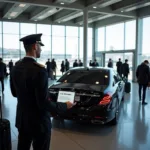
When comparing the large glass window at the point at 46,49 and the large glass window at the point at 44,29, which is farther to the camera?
the large glass window at the point at 46,49

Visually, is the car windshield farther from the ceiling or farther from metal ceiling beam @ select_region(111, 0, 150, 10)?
metal ceiling beam @ select_region(111, 0, 150, 10)

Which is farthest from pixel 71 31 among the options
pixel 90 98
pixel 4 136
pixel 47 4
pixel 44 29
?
pixel 4 136

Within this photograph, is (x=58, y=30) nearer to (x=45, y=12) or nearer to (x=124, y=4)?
(x=45, y=12)

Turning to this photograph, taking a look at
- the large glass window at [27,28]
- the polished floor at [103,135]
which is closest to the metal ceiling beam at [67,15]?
the large glass window at [27,28]

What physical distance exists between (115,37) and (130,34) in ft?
6.86

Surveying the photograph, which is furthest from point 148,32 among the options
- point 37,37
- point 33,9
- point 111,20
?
point 37,37

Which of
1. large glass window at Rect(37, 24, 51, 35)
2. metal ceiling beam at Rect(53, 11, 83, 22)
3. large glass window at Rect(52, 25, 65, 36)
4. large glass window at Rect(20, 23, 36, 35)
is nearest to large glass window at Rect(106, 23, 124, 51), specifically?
metal ceiling beam at Rect(53, 11, 83, 22)

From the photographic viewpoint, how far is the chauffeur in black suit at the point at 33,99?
1.97 m

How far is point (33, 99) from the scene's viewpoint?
80.4 inches

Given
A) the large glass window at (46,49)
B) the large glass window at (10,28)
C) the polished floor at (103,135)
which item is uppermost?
the large glass window at (10,28)

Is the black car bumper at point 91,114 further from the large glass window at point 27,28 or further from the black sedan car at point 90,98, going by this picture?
the large glass window at point 27,28

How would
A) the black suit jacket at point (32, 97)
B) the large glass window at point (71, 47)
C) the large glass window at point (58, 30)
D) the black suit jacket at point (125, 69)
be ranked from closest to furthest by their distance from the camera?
the black suit jacket at point (32, 97) → the black suit jacket at point (125, 69) → the large glass window at point (58, 30) → the large glass window at point (71, 47)

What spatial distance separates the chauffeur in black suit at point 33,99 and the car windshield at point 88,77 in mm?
2723

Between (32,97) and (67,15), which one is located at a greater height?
(67,15)
